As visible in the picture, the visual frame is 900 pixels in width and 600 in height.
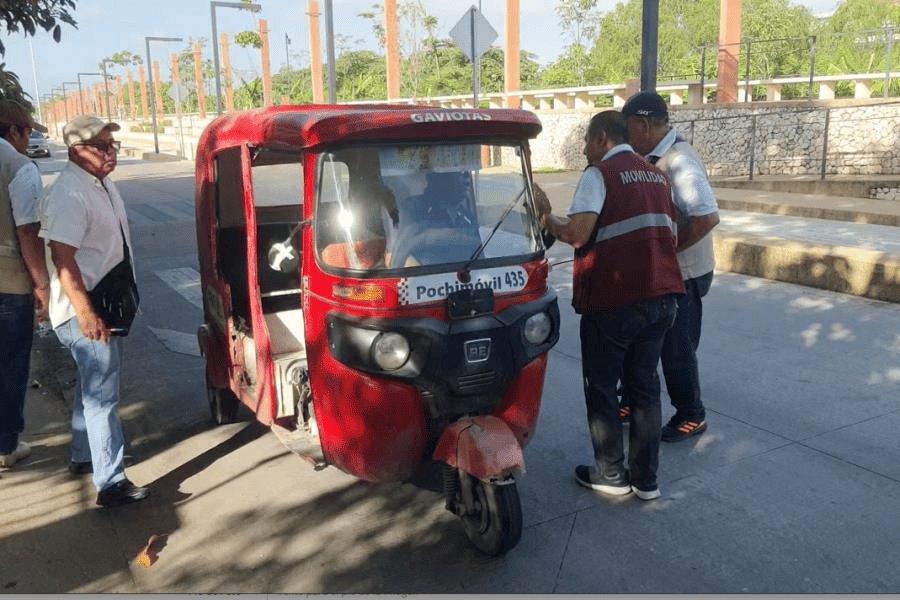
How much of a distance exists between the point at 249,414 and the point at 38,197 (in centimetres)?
198

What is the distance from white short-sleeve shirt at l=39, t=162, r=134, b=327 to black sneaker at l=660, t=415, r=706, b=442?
319 centimetres

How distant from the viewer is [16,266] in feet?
13.6

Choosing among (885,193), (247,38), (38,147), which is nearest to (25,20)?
(885,193)

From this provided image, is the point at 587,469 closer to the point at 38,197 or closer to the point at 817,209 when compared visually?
the point at 38,197

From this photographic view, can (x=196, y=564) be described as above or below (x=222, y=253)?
below

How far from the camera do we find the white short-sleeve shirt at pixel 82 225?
140 inches

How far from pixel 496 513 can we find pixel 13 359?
2.84m

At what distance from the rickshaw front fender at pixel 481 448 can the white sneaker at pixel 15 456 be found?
265 cm

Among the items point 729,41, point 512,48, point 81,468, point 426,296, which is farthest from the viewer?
point 512,48

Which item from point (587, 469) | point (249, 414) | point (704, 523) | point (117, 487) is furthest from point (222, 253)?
point (704, 523)

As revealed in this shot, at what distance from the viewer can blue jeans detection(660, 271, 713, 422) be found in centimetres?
454

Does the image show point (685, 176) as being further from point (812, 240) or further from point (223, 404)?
point (812, 240)

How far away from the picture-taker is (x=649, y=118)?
4.16m

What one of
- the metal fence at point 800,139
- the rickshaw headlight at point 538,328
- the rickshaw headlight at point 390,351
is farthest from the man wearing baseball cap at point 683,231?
the metal fence at point 800,139
